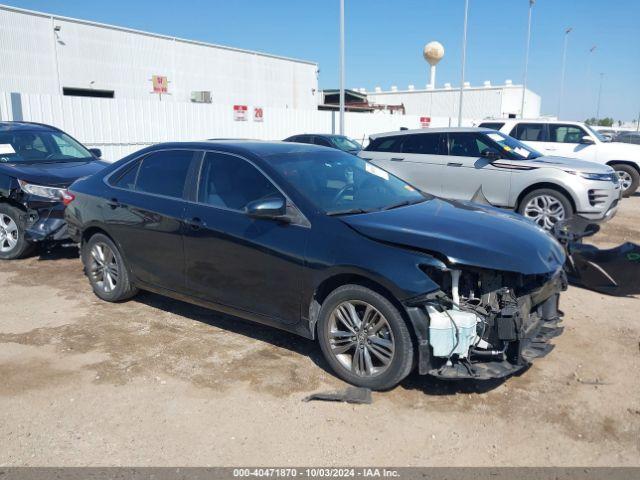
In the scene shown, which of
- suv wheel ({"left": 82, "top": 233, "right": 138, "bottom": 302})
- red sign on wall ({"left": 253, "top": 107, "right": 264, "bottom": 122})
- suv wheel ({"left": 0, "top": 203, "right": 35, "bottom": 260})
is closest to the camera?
suv wheel ({"left": 82, "top": 233, "right": 138, "bottom": 302})

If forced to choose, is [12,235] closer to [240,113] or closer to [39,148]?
[39,148]

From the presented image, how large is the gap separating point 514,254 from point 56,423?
3.14m

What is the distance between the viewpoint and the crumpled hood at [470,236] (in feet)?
11.5

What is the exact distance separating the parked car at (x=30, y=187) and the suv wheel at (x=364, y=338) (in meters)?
4.36

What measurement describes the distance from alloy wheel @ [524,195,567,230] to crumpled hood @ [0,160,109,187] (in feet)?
22.2

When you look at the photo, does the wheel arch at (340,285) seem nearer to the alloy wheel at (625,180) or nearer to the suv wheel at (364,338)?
the suv wheel at (364,338)

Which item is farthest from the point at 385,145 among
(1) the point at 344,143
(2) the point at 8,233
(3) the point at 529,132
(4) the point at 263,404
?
(1) the point at 344,143

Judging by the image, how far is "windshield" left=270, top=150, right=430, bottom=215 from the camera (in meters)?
4.19

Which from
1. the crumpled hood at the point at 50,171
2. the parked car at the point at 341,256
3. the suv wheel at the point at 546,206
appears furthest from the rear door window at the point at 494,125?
the crumpled hood at the point at 50,171

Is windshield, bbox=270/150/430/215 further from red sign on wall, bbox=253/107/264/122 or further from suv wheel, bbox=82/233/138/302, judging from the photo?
red sign on wall, bbox=253/107/264/122

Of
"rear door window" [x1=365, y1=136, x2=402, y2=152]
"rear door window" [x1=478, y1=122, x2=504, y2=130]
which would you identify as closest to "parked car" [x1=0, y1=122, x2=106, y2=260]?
"rear door window" [x1=365, y1=136, x2=402, y2=152]

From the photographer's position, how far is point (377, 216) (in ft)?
13.3

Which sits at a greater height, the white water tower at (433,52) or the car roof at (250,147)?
the white water tower at (433,52)

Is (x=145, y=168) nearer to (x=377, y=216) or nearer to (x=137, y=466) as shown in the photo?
(x=377, y=216)
